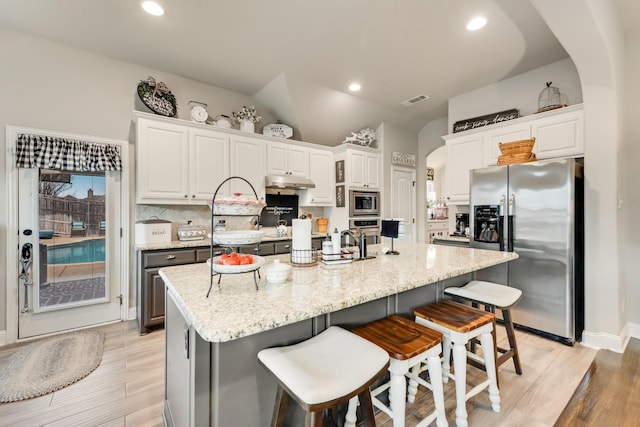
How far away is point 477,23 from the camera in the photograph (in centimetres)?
256

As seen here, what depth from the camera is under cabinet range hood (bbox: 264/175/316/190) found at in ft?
12.9

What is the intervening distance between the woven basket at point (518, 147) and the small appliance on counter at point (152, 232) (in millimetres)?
3785

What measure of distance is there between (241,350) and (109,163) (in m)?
2.97

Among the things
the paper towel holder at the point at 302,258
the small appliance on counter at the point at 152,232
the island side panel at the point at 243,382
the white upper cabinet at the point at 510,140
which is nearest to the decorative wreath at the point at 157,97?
the small appliance on counter at the point at 152,232

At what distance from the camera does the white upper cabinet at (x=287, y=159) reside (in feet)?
13.2

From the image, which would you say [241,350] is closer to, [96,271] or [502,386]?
[502,386]

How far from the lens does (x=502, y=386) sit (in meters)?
2.01

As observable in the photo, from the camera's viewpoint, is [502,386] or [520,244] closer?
[502,386]

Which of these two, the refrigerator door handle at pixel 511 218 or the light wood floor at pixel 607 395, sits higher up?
the refrigerator door handle at pixel 511 218

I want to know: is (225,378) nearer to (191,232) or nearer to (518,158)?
(191,232)

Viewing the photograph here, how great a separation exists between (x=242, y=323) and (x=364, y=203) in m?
3.98

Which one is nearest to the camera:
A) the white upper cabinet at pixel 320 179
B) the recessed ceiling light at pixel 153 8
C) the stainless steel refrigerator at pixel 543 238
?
the recessed ceiling light at pixel 153 8

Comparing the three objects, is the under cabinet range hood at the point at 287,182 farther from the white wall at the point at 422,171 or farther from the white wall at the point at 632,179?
the white wall at the point at 632,179

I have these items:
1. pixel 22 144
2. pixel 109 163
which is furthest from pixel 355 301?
pixel 22 144
